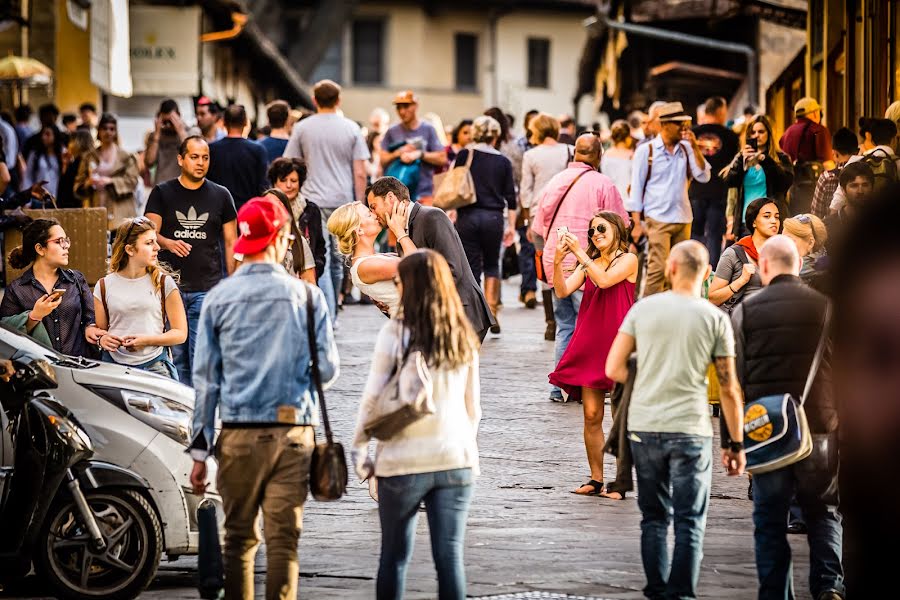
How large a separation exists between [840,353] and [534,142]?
14.0 meters

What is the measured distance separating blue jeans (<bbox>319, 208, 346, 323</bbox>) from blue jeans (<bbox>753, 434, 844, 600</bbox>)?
6.43 meters

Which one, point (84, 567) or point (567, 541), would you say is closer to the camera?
point (84, 567)

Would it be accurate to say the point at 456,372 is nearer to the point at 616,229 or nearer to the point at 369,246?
the point at 369,246

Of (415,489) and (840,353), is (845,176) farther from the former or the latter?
(840,353)

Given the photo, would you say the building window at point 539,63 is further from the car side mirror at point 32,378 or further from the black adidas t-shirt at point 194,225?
the car side mirror at point 32,378

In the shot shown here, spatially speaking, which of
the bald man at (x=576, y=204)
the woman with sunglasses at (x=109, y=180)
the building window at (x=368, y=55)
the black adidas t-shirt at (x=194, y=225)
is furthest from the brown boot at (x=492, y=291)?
the building window at (x=368, y=55)

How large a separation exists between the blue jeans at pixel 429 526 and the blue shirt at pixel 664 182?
9.78 metres

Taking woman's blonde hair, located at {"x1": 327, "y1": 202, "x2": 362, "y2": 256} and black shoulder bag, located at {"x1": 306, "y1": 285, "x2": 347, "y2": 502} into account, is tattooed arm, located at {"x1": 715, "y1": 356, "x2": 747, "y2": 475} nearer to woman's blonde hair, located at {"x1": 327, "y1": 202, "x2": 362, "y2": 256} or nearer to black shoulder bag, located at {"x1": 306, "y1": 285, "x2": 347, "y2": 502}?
black shoulder bag, located at {"x1": 306, "y1": 285, "x2": 347, "y2": 502}

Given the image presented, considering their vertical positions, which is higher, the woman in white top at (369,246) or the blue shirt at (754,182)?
the blue shirt at (754,182)

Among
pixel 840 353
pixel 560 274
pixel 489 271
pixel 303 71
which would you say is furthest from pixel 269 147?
pixel 303 71

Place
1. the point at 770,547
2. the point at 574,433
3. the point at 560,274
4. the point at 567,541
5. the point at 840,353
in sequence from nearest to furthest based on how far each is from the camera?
1. the point at 840,353
2. the point at 770,547
3. the point at 567,541
4. the point at 560,274
5. the point at 574,433

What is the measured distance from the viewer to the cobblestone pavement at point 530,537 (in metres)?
8.34

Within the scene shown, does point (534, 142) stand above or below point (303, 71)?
below

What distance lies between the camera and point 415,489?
7.12m
